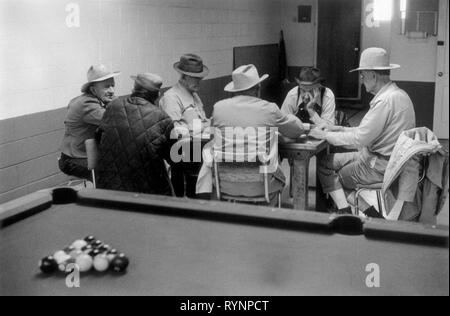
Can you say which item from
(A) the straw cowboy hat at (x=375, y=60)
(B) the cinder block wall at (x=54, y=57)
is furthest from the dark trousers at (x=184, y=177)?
(A) the straw cowboy hat at (x=375, y=60)

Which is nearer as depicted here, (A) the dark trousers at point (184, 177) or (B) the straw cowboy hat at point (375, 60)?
(B) the straw cowboy hat at point (375, 60)

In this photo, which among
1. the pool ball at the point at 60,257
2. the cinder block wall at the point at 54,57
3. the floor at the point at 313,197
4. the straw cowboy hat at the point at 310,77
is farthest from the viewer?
the straw cowboy hat at the point at 310,77

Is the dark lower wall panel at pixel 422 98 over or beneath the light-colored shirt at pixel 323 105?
beneath

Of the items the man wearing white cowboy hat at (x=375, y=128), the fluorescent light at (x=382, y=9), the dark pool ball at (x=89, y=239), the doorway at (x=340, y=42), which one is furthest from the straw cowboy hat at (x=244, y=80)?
the doorway at (x=340, y=42)

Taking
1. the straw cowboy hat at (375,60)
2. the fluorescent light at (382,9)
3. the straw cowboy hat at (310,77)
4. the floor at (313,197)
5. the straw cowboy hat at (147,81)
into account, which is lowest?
the floor at (313,197)

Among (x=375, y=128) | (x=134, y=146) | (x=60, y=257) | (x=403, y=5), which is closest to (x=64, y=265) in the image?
(x=60, y=257)

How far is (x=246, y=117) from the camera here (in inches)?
139

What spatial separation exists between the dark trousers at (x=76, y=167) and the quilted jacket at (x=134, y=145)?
440 millimetres

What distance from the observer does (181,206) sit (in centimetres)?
246

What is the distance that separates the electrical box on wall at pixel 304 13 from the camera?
10359 mm

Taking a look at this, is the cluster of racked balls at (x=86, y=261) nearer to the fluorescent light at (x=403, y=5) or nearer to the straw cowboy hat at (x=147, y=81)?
the straw cowboy hat at (x=147, y=81)

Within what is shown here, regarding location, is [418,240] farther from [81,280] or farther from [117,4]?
[117,4]

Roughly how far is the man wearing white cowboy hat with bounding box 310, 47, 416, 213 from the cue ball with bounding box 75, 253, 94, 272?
2.31m

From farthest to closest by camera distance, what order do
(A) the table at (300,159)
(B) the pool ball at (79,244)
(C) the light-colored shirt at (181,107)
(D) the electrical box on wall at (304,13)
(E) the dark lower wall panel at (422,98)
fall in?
1. (D) the electrical box on wall at (304,13)
2. (E) the dark lower wall panel at (422,98)
3. (C) the light-colored shirt at (181,107)
4. (A) the table at (300,159)
5. (B) the pool ball at (79,244)
